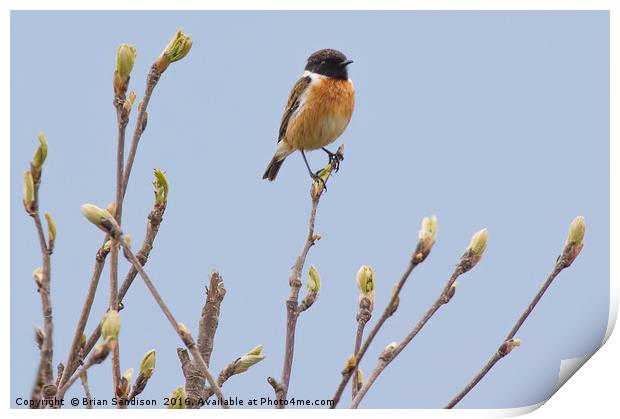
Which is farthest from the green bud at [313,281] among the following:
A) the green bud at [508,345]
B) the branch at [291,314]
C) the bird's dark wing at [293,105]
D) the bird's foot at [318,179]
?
the bird's dark wing at [293,105]

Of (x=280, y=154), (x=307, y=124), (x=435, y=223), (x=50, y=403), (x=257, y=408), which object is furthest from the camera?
(x=307, y=124)

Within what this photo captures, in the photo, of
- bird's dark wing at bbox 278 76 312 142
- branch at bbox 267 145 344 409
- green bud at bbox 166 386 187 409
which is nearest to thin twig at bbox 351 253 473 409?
branch at bbox 267 145 344 409

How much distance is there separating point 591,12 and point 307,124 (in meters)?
0.81

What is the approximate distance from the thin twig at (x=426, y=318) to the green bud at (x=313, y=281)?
0.50 ft

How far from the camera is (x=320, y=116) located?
188 centimetres

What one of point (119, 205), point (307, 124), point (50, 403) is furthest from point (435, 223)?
point (307, 124)

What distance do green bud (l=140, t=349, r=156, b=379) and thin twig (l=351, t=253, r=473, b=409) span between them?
28 cm

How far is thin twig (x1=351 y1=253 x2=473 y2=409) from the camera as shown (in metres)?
0.89

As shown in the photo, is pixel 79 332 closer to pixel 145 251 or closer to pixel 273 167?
pixel 145 251

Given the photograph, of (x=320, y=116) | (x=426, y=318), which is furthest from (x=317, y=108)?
(x=426, y=318)

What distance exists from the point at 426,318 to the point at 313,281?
0.67 ft

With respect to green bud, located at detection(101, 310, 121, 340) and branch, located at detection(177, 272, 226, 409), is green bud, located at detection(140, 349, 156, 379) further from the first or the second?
green bud, located at detection(101, 310, 121, 340)

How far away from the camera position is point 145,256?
1.03 m

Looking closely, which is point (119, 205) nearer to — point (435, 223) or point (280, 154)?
point (435, 223)
